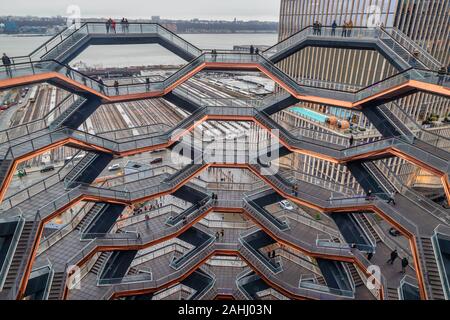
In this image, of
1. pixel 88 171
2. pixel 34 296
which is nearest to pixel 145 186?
pixel 88 171

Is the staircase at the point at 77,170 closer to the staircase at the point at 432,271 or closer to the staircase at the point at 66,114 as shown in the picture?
the staircase at the point at 66,114

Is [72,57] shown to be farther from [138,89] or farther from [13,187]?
[13,187]

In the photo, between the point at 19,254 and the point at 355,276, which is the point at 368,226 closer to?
the point at 355,276

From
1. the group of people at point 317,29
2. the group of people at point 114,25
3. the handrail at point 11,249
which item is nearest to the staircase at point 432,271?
the group of people at point 317,29

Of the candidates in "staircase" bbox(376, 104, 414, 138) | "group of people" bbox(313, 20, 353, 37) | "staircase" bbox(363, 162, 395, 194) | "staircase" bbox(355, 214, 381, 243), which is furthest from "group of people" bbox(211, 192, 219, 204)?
"group of people" bbox(313, 20, 353, 37)

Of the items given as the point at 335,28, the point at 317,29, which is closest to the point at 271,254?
the point at 317,29

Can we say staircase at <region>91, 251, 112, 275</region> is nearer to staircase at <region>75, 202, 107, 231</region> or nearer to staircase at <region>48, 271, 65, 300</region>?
staircase at <region>75, 202, 107, 231</region>
